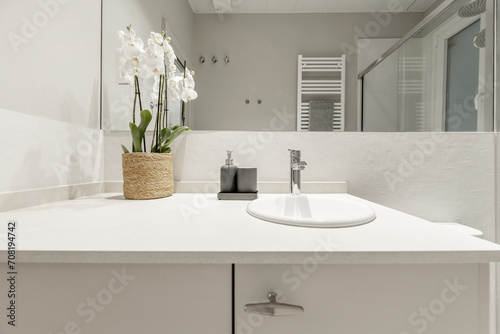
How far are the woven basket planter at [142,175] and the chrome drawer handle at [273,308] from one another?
2.00ft

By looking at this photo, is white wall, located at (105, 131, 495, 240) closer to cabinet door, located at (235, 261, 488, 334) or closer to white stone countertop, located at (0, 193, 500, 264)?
white stone countertop, located at (0, 193, 500, 264)

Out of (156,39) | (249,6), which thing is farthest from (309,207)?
(249,6)

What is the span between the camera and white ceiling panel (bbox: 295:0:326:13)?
109cm

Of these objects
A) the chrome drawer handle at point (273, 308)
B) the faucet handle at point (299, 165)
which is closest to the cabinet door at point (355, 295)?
the chrome drawer handle at point (273, 308)

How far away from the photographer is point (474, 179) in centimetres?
110

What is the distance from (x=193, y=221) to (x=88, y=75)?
2.67 ft

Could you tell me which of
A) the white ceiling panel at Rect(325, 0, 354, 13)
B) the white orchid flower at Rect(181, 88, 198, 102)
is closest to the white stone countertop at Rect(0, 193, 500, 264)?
the white orchid flower at Rect(181, 88, 198, 102)

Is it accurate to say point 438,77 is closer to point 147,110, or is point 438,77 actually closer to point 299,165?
point 299,165

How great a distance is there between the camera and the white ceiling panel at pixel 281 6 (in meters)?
1.09

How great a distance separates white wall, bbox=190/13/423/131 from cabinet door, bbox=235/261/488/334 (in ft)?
2.49

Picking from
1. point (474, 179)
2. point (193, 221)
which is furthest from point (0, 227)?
point (474, 179)

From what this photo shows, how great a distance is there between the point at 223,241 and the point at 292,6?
3.52 ft

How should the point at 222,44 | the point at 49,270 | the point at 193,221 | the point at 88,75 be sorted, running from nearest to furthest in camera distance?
the point at 49,270 < the point at 193,221 < the point at 88,75 < the point at 222,44

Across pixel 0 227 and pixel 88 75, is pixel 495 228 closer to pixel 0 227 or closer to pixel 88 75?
pixel 0 227
